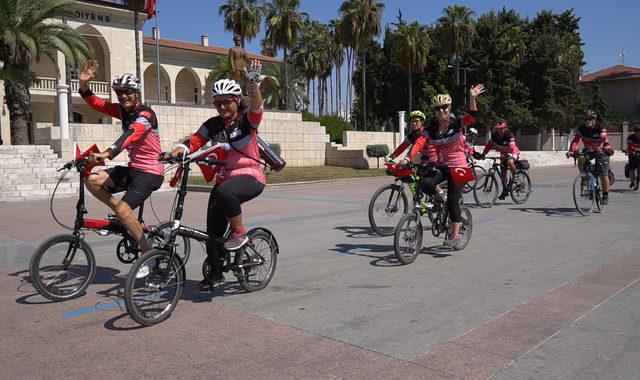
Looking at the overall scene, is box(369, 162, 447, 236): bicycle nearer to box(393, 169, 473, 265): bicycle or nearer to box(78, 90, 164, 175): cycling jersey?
box(393, 169, 473, 265): bicycle

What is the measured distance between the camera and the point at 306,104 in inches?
2462

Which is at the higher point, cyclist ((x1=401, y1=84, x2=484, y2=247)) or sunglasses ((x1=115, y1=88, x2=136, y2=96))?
sunglasses ((x1=115, y1=88, x2=136, y2=96))

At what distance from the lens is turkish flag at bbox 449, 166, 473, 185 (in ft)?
23.5

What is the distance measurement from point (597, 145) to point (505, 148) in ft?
6.18

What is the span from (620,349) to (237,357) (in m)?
2.67

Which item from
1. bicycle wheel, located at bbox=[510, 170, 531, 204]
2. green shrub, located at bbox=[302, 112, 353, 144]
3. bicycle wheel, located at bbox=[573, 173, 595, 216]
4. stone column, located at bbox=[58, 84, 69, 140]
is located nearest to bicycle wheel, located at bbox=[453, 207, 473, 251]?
bicycle wheel, located at bbox=[573, 173, 595, 216]

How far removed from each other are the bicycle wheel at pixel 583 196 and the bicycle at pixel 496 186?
181 centimetres

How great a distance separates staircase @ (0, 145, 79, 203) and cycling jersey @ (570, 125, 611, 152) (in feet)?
47.6

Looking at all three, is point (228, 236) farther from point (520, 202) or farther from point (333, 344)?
point (520, 202)

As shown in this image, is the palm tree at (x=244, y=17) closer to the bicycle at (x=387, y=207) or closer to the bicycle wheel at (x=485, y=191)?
the bicycle wheel at (x=485, y=191)

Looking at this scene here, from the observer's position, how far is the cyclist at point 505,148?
12.6 m

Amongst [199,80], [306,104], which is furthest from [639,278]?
[306,104]

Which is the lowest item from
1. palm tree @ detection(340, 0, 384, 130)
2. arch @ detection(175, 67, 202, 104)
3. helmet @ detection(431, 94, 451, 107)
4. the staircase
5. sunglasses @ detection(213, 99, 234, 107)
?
the staircase

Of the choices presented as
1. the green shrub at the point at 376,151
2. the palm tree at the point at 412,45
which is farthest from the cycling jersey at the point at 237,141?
the palm tree at the point at 412,45
